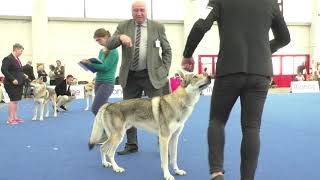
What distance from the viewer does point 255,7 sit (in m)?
2.59

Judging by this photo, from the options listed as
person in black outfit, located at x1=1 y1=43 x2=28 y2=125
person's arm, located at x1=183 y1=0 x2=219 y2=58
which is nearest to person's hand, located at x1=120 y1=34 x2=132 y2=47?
person's arm, located at x1=183 y1=0 x2=219 y2=58

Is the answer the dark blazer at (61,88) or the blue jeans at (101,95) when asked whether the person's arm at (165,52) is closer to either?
the blue jeans at (101,95)

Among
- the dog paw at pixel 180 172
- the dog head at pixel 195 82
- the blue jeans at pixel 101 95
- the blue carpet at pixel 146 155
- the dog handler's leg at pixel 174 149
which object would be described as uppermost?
the dog head at pixel 195 82

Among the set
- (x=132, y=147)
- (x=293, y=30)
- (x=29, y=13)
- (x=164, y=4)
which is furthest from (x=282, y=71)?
(x=132, y=147)

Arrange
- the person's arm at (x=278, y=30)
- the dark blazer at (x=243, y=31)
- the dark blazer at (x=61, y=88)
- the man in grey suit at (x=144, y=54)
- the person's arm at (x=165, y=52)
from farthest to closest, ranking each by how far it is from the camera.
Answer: the dark blazer at (x=61, y=88) < the person's arm at (x=165, y=52) < the man in grey suit at (x=144, y=54) < the person's arm at (x=278, y=30) < the dark blazer at (x=243, y=31)

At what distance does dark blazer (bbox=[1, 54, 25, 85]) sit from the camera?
8.06m

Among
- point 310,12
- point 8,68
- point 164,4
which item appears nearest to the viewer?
point 8,68

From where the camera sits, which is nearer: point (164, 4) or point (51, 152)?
point (51, 152)

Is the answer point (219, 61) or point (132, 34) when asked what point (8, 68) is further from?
point (219, 61)

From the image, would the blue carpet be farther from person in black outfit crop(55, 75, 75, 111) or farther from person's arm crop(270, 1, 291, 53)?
→ person in black outfit crop(55, 75, 75, 111)

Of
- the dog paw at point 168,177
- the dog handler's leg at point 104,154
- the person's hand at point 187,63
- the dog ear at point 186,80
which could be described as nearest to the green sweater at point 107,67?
the dog handler's leg at point 104,154

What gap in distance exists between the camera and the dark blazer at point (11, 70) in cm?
806

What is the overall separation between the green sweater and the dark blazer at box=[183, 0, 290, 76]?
8.15 ft

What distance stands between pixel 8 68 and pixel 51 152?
3914 millimetres
